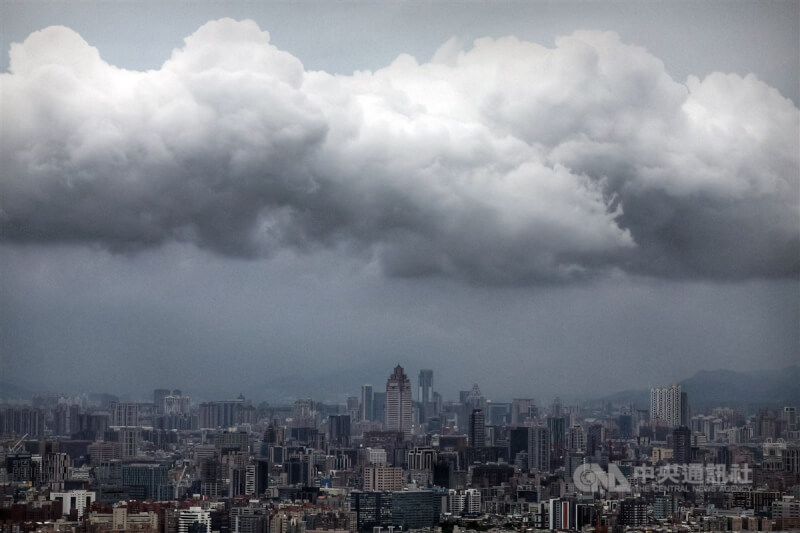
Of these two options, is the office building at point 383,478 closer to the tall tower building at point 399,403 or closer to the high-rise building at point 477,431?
the tall tower building at point 399,403

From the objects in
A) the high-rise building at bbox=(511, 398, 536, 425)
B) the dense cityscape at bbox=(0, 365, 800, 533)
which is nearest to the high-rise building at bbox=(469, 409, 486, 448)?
the dense cityscape at bbox=(0, 365, 800, 533)

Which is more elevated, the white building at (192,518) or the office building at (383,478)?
the office building at (383,478)

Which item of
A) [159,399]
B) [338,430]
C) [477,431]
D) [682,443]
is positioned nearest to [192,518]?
[159,399]

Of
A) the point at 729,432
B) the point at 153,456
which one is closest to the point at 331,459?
the point at 153,456

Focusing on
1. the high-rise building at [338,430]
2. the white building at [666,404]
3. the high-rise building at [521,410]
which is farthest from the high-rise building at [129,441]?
the white building at [666,404]

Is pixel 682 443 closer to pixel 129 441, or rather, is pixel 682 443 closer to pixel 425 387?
pixel 425 387

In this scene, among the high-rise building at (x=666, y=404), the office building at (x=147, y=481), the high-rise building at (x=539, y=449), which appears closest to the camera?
→ the office building at (x=147, y=481)

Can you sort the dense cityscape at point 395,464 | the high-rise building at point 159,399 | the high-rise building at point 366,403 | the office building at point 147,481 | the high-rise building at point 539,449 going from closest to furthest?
the dense cityscape at point 395,464 < the office building at point 147,481 < the high-rise building at point 159,399 < the high-rise building at point 539,449 < the high-rise building at point 366,403
